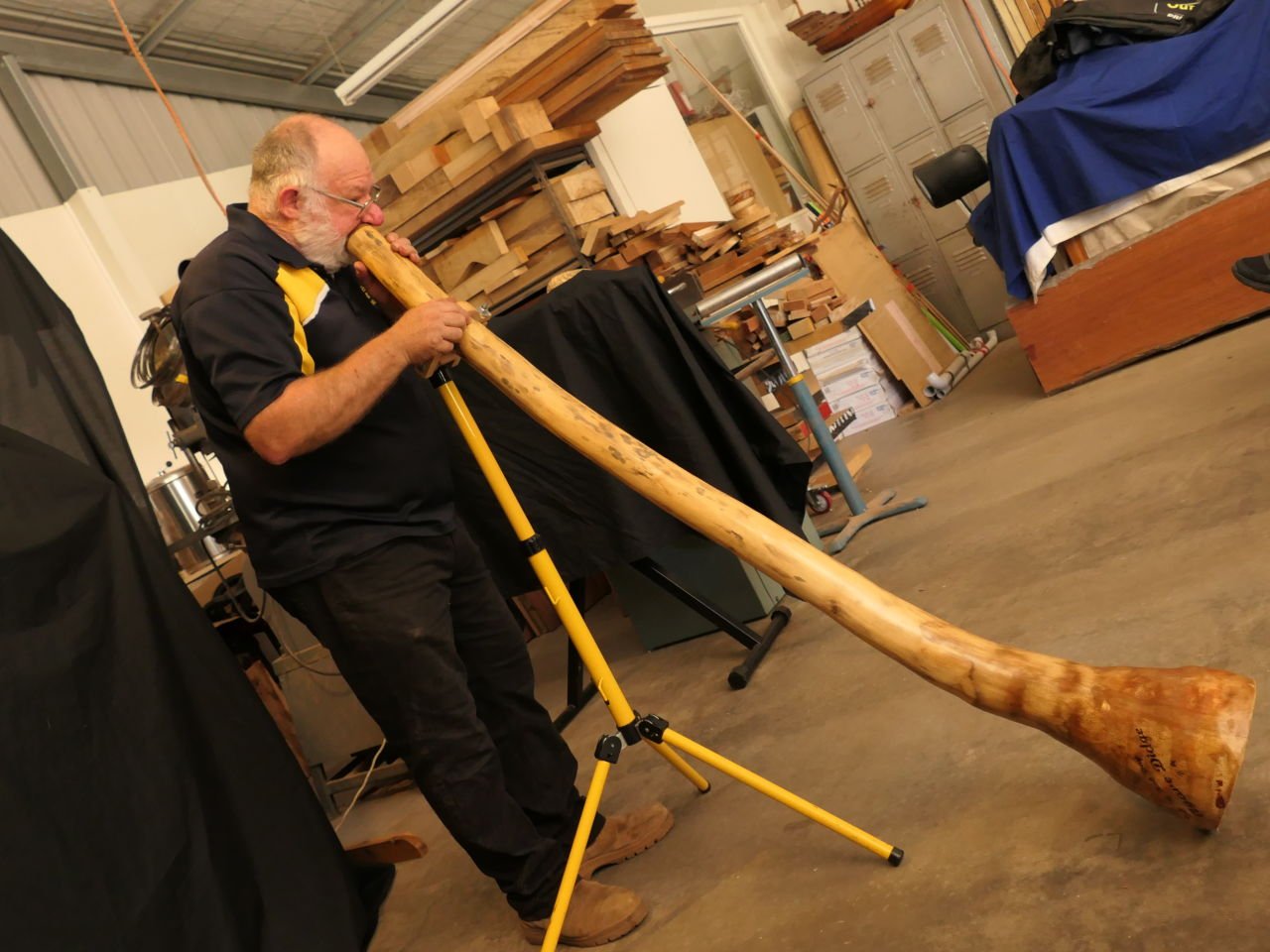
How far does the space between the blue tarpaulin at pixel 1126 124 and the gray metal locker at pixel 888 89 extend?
3.29 m

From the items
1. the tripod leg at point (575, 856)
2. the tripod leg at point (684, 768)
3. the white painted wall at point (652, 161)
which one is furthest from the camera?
the white painted wall at point (652, 161)

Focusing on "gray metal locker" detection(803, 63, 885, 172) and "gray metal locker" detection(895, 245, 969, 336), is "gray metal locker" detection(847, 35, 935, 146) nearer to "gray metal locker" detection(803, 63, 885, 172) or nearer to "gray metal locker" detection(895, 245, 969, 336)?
"gray metal locker" detection(803, 63, 885, 172)

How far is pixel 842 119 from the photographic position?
804 cm

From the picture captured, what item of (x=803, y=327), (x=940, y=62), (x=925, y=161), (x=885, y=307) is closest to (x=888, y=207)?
(x=925, y=161)

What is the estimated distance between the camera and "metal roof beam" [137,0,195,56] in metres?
6.59

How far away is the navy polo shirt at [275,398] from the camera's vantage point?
166 cm

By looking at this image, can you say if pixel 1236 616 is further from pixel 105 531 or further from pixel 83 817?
pixel 105 531

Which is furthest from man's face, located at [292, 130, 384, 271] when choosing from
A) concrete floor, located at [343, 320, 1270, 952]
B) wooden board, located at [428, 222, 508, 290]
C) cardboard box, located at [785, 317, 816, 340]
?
cardboard box, located at [785, 317, 816, 340]

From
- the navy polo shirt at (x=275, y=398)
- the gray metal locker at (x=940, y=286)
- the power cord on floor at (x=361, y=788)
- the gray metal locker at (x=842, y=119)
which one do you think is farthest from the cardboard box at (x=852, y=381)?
the navy polo shirt at (x=275, y=398)

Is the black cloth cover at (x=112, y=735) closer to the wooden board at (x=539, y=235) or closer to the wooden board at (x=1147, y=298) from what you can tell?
the wooden board at (x=539, y=235)

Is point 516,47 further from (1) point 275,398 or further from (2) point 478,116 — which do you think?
(1) point 275,398

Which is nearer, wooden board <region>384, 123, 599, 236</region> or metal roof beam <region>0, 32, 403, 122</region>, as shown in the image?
wooden board <region>384, 123, 599, 236</region>

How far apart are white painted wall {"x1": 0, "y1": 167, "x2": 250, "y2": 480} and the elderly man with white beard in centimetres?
420

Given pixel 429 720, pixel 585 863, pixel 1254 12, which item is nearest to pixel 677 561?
pixel 585 863
